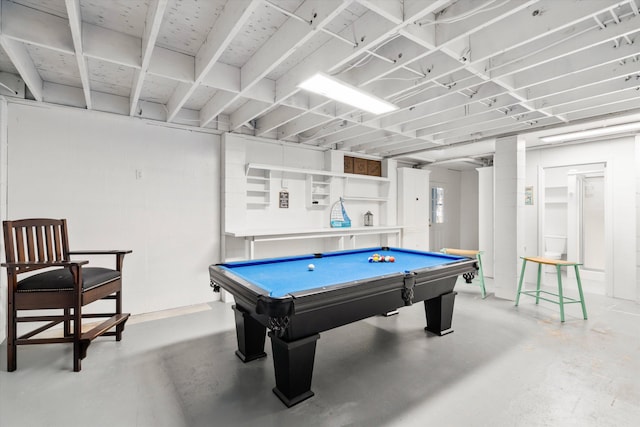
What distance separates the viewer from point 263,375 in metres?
2.43

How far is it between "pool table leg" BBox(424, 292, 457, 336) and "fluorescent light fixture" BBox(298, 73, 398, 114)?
2158 millimetres

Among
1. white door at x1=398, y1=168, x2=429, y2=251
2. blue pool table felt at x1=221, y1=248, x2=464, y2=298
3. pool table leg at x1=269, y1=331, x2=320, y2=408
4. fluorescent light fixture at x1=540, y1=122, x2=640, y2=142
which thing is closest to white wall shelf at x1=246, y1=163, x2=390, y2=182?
white door at x1=398, y1=168, x2=429, y2=251

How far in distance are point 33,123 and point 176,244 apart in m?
2.02

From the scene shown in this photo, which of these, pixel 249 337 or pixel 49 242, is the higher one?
pixel 49 242

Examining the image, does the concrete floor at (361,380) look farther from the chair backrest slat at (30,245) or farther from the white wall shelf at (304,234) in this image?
the white wall shelf at (304,234)

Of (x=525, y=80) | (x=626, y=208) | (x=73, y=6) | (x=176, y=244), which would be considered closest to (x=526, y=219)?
(x=626, y=208)

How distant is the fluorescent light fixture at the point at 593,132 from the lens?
410 centimetres

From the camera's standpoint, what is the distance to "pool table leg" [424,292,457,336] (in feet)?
10.5

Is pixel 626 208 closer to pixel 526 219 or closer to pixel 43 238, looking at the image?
pixel 526 219

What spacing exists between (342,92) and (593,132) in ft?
13.3

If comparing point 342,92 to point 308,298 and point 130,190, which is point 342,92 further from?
point 130,190

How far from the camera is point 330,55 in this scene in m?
2.44

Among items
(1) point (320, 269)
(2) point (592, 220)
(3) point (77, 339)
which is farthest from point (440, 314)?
(2) point (592, 220)

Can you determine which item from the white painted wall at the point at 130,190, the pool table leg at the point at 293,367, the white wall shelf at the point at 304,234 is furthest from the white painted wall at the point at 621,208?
the white painted wall at the point at 130,190
